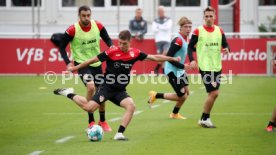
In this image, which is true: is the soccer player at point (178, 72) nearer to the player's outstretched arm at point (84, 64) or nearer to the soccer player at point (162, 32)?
the player's outstretched arm at point (84, 64)

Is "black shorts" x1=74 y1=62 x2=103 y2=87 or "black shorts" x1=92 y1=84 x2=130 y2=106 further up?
"black shorts" x1=74 y1=62 x2=103 y2=87

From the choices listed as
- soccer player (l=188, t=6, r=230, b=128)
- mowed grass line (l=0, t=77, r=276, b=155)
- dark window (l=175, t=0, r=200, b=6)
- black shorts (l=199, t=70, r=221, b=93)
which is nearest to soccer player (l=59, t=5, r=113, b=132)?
mowed grass line (l=0, t=77, r=276, b=155)

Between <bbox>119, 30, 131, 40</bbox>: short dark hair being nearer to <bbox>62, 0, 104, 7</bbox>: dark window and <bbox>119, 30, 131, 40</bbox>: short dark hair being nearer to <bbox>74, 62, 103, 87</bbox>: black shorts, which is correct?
<bbox>74, 62, 103, 87</bbox>: black shorts

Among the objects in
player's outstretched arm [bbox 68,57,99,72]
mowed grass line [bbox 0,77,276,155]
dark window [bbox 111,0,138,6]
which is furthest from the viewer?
dark window [bbox 111,0,138,6]

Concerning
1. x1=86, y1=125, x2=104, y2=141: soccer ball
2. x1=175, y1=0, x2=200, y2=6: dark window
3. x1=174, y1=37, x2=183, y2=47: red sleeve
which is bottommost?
x1=86, y1=125, x2=104, y2=141: soccer ball

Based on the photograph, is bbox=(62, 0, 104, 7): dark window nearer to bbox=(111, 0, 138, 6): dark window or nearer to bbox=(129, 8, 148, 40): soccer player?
bbox=(111, 0, 138, 6): dark window

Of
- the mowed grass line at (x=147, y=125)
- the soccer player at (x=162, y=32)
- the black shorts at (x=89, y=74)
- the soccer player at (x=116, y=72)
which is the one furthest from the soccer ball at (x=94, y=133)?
the soccer player at (x=162, y=32)

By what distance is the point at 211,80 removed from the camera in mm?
14656

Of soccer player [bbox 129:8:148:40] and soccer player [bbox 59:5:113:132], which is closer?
soccer player [bbox 59:5:113:132]

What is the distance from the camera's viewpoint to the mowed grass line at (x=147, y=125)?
473 inches

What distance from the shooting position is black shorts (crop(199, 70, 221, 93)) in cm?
1461

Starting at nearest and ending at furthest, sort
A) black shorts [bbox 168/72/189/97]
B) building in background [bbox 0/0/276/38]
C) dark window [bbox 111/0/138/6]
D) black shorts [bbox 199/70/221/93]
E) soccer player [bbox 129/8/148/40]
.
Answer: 1. black shorts [bbox 199/70/221/93]
2. black shorts [bbox 168/72/189/97]
3. soccer player [bbox 129/8/148/40]
4. building in background [bbox 0/0/276/38]
5. dark window [bbox 111/0/138/6]

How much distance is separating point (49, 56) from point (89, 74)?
13771mm

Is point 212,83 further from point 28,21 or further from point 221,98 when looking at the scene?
point 28,21
